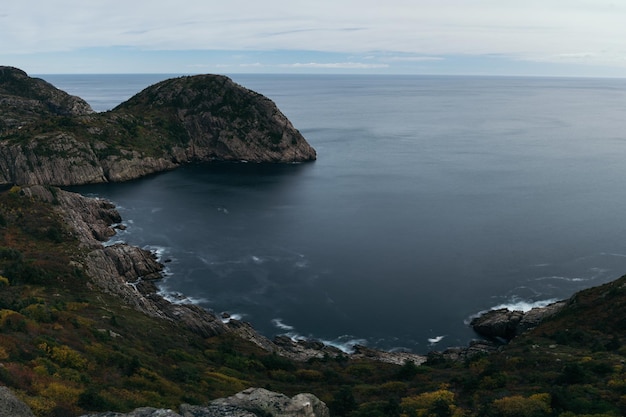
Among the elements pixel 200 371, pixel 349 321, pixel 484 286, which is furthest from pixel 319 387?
pixel 484 286

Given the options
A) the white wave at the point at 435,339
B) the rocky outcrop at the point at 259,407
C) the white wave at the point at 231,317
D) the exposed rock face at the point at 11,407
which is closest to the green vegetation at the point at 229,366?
the exposed rock face at the point at 11,407

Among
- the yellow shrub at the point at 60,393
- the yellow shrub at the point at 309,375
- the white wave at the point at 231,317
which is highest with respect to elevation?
the yellow shrub at the point at 60,393

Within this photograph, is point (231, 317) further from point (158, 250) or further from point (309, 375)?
point (158, 250)

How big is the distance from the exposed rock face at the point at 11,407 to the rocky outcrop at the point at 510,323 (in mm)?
63658

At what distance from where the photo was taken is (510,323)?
72.3m

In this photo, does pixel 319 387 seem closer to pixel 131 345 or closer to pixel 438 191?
pixel 131 345

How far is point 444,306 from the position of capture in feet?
263

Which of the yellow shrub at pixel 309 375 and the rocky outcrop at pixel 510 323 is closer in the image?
the yellow shrub at pixel 309 375

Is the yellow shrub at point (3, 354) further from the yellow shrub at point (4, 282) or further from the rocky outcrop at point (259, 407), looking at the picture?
the yellow shrub at point (4, 282)

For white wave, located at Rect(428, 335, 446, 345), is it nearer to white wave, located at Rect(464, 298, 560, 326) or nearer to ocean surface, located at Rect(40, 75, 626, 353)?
ocean surface, located at Rect(40, 75, 626, 353)

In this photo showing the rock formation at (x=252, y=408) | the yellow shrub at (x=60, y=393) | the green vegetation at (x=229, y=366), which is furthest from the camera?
the green vegetation at (x=229, y=366)

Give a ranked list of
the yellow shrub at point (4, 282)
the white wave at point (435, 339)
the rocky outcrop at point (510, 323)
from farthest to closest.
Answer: the white wave at point (435, 339) < the rocky outcrop at point (510, 323) < the yellow shrub at point (4, 282)

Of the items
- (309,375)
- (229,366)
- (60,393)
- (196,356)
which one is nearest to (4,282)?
(196,356)

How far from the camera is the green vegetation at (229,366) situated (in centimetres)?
3325
